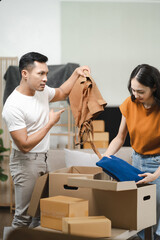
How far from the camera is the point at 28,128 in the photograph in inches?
83.2

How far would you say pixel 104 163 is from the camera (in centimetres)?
162

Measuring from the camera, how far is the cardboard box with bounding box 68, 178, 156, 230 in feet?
5.06

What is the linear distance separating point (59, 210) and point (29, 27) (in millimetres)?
3346

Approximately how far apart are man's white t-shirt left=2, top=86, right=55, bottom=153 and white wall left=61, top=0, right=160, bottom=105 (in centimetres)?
239

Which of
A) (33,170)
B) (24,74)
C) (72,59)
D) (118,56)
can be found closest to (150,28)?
(118,56)

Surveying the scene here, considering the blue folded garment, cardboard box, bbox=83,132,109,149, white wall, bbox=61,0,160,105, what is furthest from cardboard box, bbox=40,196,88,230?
white wall, bbox=61,0,160,105

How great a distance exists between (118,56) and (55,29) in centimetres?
89

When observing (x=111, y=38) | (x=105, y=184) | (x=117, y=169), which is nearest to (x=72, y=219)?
(x=105, y=184)

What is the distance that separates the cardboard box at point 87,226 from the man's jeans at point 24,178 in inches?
24.8

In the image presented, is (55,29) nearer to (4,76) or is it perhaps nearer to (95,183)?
(4,76)

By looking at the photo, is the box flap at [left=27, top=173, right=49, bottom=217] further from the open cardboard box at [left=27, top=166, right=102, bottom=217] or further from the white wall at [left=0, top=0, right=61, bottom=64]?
the white wall at [left=0, top=0, right=61, bottom=64]

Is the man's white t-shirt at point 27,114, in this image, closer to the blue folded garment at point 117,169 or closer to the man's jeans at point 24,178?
the man's jeans at point 24,178

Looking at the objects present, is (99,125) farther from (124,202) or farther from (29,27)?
(124,202)

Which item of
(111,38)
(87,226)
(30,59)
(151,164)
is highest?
(111,38)
